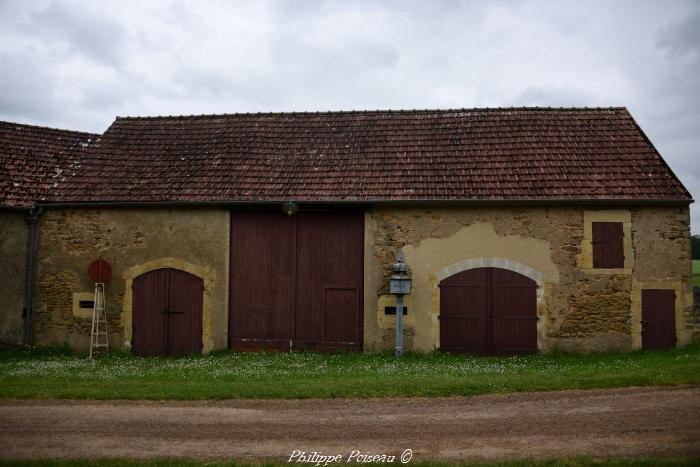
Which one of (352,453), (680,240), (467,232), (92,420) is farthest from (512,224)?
(92,420)

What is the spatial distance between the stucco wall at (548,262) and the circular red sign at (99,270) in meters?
6.22

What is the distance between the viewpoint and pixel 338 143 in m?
15.3

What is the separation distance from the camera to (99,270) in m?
13.9

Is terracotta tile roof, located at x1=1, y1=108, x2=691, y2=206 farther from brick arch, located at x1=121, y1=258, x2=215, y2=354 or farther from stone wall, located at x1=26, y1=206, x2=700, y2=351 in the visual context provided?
brick arch, located at x1=121, y1=258, x2=215, y2=354

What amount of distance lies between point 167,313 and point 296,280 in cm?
323

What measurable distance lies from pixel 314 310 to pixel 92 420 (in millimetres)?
6494

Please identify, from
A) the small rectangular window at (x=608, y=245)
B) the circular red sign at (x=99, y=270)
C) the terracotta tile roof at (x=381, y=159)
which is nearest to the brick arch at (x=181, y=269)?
the circular red sign at (x=99, y=270)

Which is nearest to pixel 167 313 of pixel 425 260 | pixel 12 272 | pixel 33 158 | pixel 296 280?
pixel 296 280

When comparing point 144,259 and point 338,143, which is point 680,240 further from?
point 144,259

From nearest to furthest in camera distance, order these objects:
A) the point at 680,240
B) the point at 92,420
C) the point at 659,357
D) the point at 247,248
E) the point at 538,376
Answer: the point at 92,420
the point at 538,376
the point at 659,357
the point at 680,240
the point at 247,248

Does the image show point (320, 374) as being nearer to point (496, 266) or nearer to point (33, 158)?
point (496, 266)

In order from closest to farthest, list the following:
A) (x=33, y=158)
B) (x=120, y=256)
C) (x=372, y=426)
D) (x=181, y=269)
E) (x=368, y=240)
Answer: (x=372, y=426) → (x=368, y=240) → (x=181, y=269) → (x=120, y=256) → (x=33, y=158)

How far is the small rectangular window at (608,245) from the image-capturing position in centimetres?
1295

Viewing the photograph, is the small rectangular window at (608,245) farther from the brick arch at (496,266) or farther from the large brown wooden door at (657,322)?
the brick arch at (496,266)
